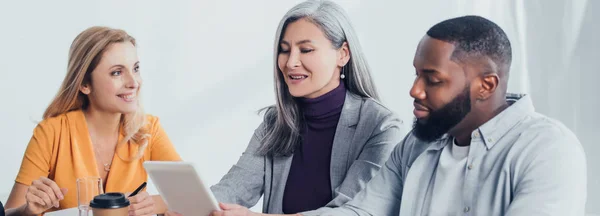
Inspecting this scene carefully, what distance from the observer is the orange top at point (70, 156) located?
2656 millimetres

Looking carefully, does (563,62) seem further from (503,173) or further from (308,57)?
(503,173)

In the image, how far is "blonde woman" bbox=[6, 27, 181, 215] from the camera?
8.79 ft

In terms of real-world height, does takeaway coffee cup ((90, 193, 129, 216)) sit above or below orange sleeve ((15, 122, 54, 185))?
above

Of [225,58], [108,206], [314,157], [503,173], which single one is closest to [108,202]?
[108,206]

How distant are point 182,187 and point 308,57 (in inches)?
25.3

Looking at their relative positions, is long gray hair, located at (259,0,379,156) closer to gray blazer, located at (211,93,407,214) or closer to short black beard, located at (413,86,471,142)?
gray blazer, located at (211,93,407,214)

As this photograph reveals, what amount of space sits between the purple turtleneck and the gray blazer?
0.09ft

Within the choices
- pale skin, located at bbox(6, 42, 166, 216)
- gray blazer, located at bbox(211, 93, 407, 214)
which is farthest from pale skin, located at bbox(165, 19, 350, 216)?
pale skin, located at bbox(6, 42, 166, 216)

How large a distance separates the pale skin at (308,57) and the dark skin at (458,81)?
2.01 feet

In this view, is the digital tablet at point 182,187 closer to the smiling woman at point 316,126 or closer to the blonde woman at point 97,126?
the smiling woman at point 316,126

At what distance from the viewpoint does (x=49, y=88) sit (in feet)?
13.6

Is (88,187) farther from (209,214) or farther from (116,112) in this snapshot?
(116,112)

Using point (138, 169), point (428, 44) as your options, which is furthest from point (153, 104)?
point (428, 44)

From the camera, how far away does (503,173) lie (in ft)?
5.33
